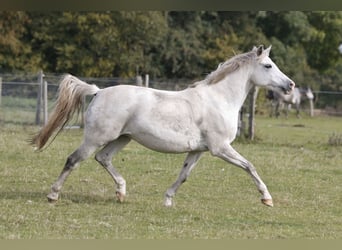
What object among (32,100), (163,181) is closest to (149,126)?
(163,181)

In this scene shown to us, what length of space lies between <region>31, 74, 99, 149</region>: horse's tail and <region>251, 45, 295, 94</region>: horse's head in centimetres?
198

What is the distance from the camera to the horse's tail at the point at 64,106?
23.6 ft

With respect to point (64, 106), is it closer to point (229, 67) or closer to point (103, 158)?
point (103, 158)

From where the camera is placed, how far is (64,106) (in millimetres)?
7199

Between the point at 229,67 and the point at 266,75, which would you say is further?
the point at 266,75

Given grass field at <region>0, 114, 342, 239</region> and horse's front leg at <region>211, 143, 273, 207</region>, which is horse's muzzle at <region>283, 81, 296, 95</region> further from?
grass field at <region>0, 114, 342, 239</region>

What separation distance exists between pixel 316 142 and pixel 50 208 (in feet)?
39.8

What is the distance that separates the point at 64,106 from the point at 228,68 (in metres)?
2.01

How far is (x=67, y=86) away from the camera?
23.8 ft

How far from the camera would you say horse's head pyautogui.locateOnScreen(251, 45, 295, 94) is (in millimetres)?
7621

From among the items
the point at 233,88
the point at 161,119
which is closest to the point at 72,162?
the point at 161,119

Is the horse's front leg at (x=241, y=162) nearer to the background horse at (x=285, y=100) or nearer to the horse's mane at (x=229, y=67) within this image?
the horse's mane at (x=229, y=67)

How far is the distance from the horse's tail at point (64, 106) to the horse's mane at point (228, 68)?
133 centimetres

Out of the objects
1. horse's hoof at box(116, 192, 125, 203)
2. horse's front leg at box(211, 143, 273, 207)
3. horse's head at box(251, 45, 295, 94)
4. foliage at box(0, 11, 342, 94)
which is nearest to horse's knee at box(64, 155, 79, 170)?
horse's hoof at box(116, 192, 125, 203)
